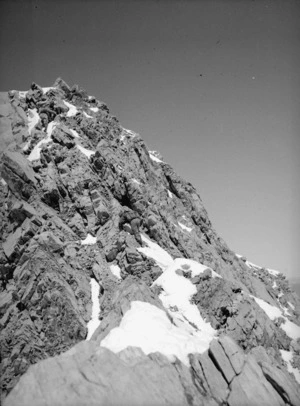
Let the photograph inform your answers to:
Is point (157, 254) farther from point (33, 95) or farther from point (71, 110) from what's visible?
point (33, 95)

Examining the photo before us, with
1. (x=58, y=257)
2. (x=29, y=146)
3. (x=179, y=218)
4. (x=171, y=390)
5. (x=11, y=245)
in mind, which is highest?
(x=179, y=218)

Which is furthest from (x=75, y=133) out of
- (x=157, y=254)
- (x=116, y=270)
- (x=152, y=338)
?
(x=152, y=338)

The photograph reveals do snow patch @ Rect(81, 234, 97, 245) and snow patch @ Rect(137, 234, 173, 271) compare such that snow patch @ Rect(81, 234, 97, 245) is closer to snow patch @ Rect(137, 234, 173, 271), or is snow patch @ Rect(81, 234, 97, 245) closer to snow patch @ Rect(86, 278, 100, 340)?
snow patch @ Rect(86, 278, 100, 340)

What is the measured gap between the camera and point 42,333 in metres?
35.7

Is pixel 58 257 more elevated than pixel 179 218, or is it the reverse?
pixel 179 218

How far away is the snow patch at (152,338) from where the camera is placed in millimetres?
18684

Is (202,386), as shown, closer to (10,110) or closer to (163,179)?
(163,179)

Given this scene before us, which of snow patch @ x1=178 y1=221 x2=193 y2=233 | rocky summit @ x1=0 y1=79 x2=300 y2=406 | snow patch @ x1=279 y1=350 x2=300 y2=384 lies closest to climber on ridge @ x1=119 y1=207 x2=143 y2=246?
rocky summit @ x1=0 y1=79 x2=300 y2=406

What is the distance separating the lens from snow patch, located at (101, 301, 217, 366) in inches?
736

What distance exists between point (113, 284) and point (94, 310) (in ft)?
14.9

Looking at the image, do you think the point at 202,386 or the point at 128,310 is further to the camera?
the point at 128,310

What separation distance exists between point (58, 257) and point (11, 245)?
23.3ft

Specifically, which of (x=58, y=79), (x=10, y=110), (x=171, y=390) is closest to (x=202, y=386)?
(x=171, y=390)

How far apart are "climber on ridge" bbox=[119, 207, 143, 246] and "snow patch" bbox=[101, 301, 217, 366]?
2807 centimetres
